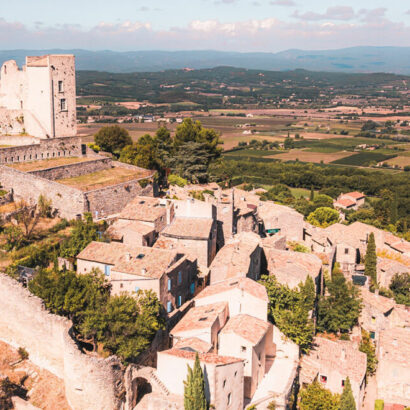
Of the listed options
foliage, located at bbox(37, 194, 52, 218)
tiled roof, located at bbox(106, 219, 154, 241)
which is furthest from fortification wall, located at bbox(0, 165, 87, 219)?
tiled roof, located at bbox(106, 219, 154, 241)

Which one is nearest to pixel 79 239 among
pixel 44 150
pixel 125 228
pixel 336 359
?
pixel 125 228

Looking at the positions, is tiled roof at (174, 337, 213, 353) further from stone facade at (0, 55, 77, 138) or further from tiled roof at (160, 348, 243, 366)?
stone facade at (0, 55, 77, 138)

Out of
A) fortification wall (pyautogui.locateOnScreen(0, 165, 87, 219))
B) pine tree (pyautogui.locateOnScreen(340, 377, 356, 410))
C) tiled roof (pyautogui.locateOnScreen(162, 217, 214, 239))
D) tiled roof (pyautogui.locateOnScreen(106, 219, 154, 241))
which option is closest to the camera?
pine tree (pyautogui.locateOnScreen(340, 377, 356, 410))

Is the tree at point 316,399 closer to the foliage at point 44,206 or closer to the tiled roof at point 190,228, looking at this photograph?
the tiled roof at point 190,228

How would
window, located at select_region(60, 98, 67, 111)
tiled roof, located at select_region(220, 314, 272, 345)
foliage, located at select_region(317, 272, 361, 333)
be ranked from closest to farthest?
tiled roof, located at select_region(220, 314, 272, 345) < foliage, located at select_region(317, 272, 361, 333) < window, located at select_region(60, 98, 67, 111)

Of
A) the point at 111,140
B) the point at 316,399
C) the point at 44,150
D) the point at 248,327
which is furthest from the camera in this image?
the point at 111,140

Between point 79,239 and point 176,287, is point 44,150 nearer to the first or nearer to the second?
point 79,239
